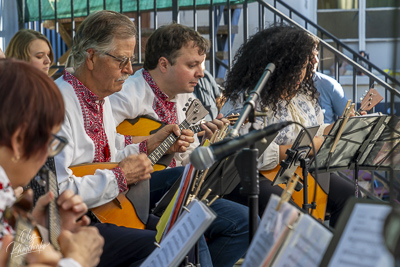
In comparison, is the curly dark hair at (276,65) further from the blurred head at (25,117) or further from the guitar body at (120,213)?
the blurred head at (25,117)

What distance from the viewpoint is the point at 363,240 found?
1176mm

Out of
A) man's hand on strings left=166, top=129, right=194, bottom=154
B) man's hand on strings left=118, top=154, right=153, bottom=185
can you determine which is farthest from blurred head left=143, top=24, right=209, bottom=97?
man's hand on strings left=118, top=154, right=153, bottom=185

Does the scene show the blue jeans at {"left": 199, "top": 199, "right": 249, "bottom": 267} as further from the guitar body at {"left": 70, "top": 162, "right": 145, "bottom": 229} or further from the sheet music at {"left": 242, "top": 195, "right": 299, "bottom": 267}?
the sheet music at {"left": 242, "top": 195, "right": 299, "bottom": 267}

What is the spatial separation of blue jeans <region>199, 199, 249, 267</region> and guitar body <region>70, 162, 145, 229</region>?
466 mm

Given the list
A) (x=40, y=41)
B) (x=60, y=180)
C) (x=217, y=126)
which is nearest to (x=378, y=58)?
(x=40, y=41)

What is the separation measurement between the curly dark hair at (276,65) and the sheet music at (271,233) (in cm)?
212

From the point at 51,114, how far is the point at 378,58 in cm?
946

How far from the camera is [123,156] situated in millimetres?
3045

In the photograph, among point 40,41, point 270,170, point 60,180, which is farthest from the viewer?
point 40,41

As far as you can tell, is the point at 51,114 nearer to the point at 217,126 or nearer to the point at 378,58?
the point at 217,126

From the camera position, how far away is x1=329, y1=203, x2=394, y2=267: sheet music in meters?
1.12

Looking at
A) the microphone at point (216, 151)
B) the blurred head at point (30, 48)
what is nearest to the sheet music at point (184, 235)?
the microphone at point (216, 151)

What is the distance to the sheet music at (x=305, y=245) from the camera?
1250 mm

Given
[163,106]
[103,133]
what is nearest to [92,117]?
[103,133]
